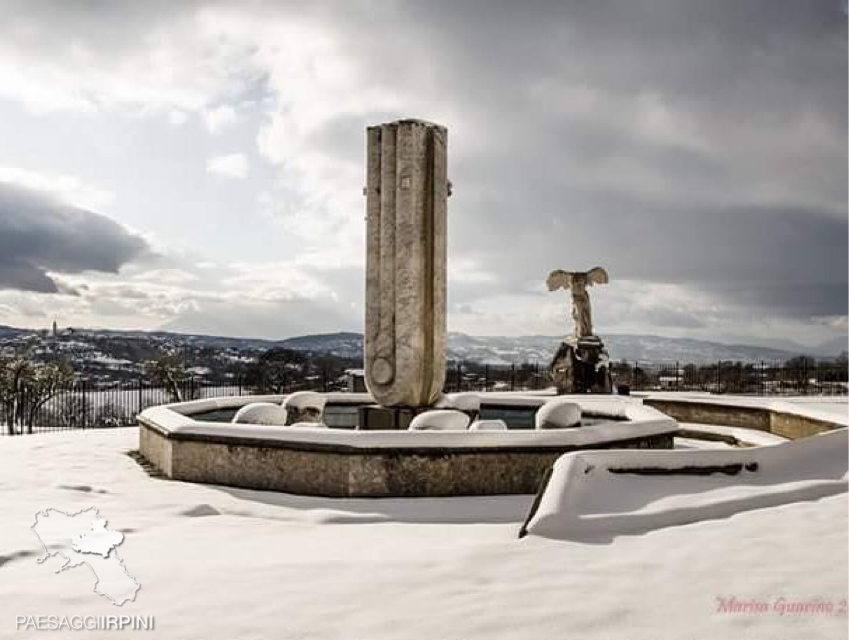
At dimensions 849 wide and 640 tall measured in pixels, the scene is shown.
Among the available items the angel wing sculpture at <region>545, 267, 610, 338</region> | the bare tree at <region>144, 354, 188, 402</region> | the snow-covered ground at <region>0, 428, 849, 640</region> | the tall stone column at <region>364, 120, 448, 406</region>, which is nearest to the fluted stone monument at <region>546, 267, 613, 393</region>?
the angel wing sculpture at <region>545, 267, 610, 338</region>

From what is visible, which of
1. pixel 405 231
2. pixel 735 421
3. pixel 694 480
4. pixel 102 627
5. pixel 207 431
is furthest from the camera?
pixel 735 421

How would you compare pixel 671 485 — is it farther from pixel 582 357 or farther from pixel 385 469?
pixel 582 357

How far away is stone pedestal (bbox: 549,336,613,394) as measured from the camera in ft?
62.5

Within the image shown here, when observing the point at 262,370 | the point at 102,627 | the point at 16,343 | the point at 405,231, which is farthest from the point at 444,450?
the point at 16,343

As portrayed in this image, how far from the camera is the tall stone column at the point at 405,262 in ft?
33.0

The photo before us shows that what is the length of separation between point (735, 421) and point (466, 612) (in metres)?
11.4

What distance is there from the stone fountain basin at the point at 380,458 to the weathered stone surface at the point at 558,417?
94cm

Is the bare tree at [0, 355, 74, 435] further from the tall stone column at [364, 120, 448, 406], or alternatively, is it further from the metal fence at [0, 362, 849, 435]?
the tall stone column at [364, 120, 448, 406]

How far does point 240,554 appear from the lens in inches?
190

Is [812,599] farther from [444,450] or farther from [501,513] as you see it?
[444,450]

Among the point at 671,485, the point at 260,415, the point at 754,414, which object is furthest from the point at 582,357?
the point at 671,485

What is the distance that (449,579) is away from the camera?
394cm

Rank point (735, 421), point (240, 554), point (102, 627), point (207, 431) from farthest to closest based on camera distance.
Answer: point (735, 421) < point (207, 431) < point (240, 554) < point (102, 627)

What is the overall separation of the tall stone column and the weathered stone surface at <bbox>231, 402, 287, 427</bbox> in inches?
57.0
